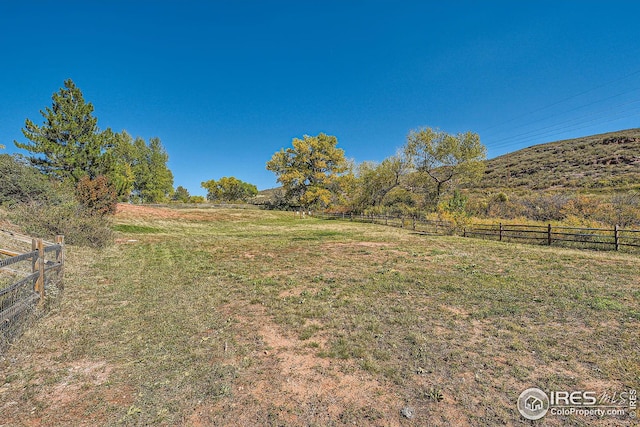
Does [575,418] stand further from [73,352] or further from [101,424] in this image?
[73,352]

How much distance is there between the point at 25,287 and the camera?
215 inches

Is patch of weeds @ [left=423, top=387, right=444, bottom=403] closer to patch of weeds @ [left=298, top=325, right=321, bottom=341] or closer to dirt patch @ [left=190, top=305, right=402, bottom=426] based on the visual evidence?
dirt patch @ [left=190, top=305, right=402, bottom=426]

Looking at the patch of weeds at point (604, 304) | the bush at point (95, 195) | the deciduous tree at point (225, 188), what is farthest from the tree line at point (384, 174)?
the deciduous tree at point (225, 188)

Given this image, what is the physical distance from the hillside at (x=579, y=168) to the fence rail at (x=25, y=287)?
43651 millimetres

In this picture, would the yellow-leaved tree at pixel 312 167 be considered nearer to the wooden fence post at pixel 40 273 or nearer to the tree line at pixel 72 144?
the tree line at pixel 72 144

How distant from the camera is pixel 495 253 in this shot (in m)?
12.4

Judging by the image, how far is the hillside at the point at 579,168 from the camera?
3299 centimetres

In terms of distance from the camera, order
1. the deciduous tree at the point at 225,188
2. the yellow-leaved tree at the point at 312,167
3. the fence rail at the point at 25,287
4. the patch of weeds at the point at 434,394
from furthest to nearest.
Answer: the deciduous tree at the point at 225,188, the yellow-leaved tree at the point at 312,167, the fence rail at the point at 25,287, the patch of weeds at the point at 434,394

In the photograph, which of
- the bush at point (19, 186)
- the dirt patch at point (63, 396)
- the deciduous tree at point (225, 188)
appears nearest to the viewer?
the dirt patch at point (63, 396)

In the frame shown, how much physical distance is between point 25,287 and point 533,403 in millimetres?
8857

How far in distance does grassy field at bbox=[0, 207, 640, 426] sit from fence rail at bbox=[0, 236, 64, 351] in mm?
312

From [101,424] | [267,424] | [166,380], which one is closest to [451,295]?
[267,424]

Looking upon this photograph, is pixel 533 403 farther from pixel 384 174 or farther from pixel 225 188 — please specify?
pixel 225 188

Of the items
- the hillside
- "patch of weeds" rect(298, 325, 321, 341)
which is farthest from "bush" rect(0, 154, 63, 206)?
the hillside
